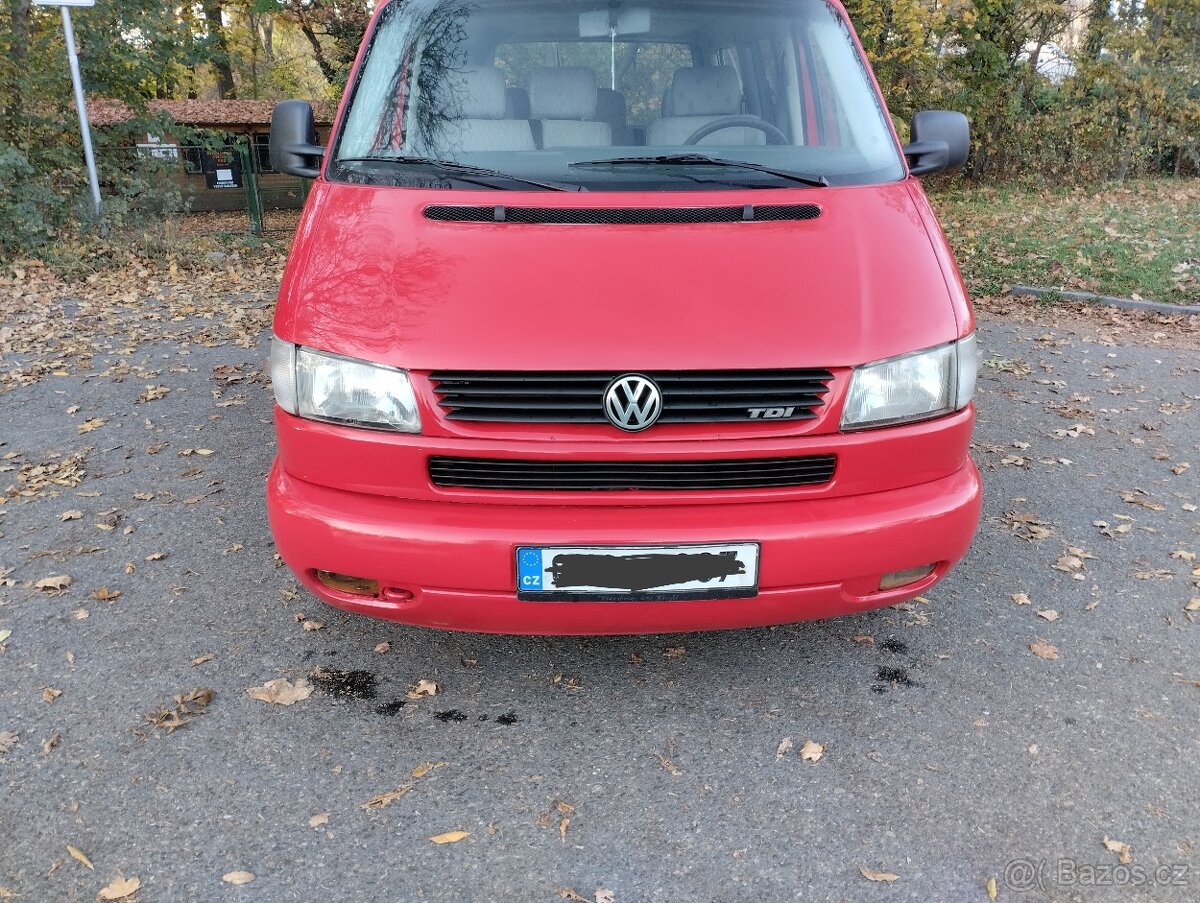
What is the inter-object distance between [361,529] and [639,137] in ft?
5.12

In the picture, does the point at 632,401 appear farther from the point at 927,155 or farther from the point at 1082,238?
the point at 1082,238

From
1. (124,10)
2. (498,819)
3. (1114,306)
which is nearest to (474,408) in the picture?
(498,819)

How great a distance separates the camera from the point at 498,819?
2.30 metres

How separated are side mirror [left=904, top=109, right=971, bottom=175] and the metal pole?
29.9 ft

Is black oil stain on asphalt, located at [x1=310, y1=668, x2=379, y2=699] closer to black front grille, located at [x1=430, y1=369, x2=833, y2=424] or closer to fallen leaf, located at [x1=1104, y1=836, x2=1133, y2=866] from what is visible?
black front grille, located at [x1=430, y1=369, x2=833, y2=424]

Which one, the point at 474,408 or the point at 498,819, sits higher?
the point at 474,408

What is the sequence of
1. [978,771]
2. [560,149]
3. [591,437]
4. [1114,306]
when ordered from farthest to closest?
[1114,306] < [560,149] < [978,771] < [591,437]

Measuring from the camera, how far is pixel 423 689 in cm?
281

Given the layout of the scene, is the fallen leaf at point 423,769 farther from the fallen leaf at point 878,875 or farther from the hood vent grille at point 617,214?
the hood vent grille at point 617,214

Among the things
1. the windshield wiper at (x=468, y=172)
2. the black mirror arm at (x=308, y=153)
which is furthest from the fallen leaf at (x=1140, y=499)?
the black mirror arm at (x=308, y=153)

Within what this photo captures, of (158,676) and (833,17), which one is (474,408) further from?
(833,17)

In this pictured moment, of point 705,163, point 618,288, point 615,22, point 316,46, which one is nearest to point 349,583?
point 618,288

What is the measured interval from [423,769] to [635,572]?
79 centimetres

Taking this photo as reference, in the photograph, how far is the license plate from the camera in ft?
7.49
